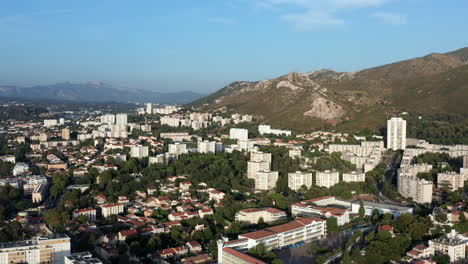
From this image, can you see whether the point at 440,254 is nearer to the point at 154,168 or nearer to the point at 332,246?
the point at 332,246

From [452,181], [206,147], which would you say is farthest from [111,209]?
[452,181]

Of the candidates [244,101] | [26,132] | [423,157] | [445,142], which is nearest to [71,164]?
[26,132]

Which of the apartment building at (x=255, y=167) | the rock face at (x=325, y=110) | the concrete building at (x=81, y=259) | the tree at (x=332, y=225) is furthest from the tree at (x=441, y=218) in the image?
the rock face at (x=325, y=110)

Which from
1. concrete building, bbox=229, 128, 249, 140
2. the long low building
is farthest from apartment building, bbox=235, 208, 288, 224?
concrete building, bbox=229, 128, 249, 140

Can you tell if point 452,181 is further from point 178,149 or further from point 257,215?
point 178,149

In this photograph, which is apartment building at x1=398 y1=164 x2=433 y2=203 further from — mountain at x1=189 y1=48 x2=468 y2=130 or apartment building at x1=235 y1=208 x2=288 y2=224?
mountain at x1=189 y1=48 x2=468 y2=130

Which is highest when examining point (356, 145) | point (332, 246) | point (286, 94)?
point (286, 94)
